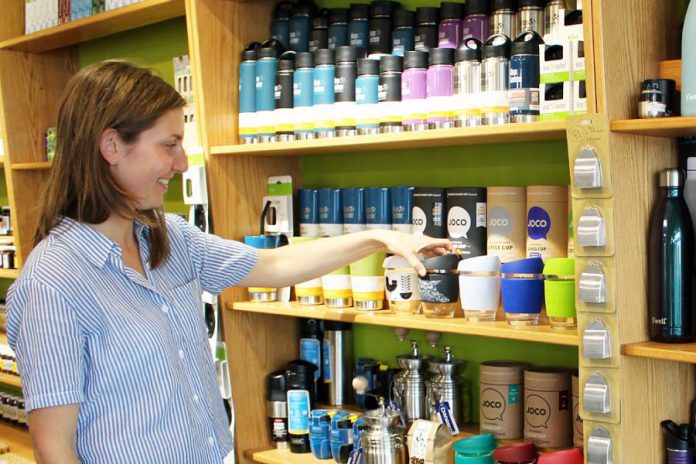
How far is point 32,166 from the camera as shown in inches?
161

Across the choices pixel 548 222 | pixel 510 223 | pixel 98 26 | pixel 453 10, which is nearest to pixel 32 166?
pixel 98 26

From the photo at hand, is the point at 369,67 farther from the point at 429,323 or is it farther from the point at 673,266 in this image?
the point at 673,266

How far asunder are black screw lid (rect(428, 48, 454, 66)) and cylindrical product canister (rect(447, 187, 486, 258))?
1.15 ft

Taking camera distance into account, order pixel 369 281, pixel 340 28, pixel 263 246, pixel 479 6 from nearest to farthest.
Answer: pixel 479 6 → pixel 369 281 → pixel 340 28 → pixel 263 246

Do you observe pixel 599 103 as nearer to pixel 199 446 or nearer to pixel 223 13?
pixel 199 446

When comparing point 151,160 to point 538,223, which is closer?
point 151,160

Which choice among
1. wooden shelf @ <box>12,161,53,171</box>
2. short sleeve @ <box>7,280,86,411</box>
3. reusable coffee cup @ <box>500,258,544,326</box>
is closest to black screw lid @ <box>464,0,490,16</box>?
reusable coffee cup @ <box>500,258,544,326</box>

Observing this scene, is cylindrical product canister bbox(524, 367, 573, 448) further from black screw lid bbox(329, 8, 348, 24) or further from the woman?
black screw lid bbox(329, 8, 348, 24)

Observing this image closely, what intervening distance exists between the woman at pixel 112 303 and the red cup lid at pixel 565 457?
0.79 meters

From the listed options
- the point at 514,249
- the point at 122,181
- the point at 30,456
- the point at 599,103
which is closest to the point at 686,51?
the point at 599,103

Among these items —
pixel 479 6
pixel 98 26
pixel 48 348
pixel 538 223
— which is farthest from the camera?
pixel 98 26

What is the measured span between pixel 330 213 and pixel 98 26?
1389 mm

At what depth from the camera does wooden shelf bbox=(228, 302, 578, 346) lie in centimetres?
222

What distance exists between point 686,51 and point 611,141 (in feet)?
0.80
